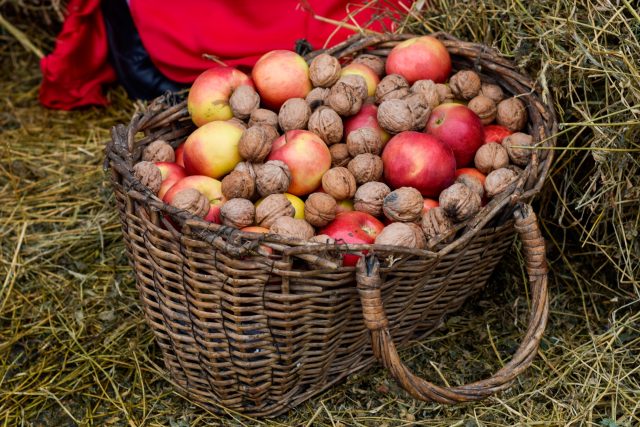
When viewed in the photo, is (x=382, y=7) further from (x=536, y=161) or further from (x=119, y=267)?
(x=119, y=267)

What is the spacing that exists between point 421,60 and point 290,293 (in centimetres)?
88

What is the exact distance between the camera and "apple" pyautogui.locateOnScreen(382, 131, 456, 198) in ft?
6.03

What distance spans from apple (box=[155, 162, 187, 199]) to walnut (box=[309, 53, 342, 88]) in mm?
452

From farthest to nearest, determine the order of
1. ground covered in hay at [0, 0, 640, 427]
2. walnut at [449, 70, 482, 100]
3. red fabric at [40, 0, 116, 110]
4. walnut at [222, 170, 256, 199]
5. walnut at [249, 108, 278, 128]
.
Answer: red fabric at [40, 0, 116, 110]
walnut at [449, 70, 482, 100]
walnut at [249, 108, 278, 128]
ground covered in hay at [0, 0, 640, 427]
walnut at [222, 170, 256, 199]

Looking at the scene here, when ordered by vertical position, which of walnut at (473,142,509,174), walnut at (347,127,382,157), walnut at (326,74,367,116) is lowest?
walnut at (473,142,509,174)

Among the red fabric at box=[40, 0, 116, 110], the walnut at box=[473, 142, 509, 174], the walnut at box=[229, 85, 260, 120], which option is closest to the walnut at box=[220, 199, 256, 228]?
the walnut at box=[229, 85, 260, 120]

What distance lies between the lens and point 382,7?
2.69 metres

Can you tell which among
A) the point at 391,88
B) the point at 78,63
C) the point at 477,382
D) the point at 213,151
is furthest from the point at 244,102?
the point at 78,63

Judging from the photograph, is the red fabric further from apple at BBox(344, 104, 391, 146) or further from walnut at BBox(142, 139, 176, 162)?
apple at BBox(344, 104, 391, 146)

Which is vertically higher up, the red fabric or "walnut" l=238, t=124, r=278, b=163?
"walnut" l=238, t=124, r=278, b=163

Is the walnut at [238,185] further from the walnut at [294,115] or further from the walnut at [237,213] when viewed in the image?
the walnut at [294,115]

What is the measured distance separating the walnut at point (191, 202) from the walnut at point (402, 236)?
0.40m

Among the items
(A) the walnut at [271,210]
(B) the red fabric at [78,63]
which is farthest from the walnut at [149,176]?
(B) the red fabric at [78,63]

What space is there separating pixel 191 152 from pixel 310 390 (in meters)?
0.68
